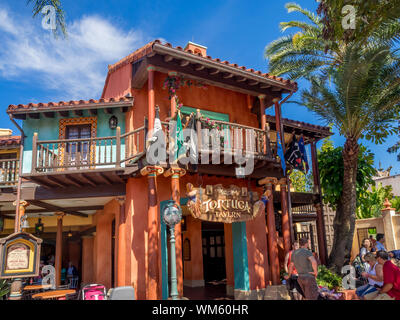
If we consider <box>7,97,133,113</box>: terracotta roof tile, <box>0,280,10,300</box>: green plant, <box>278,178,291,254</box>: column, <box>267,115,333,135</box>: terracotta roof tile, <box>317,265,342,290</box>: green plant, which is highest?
<box>267,115,333,135</box>: terracotta roof tile

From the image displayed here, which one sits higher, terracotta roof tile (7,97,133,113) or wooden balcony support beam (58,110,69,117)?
terracotta roof tile (7,97,133,113)

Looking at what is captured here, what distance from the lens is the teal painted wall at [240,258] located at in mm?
11648

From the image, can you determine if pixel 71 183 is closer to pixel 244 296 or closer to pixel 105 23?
pixel 105 23

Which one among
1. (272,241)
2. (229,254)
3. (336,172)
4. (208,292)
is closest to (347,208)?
(336,172)

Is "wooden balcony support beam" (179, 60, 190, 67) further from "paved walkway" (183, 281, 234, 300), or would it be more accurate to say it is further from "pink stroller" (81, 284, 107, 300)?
"paved walkway" (183, 281, 234, 300)

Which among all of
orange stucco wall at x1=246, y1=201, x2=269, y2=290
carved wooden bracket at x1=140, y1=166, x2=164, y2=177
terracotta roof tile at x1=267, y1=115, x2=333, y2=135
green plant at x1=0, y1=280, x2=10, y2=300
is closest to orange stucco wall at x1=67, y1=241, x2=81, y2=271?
green plant at x1=0, y1=280, x2=10, y2=300

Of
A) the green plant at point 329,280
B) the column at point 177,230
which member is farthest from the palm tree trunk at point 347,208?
the column at point 177,230

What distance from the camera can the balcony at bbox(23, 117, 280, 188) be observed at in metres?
10.3

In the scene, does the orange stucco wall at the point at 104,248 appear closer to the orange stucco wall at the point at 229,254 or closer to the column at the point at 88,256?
the column at the point at 88,256

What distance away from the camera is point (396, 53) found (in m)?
12.8

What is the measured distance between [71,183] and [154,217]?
3329mm

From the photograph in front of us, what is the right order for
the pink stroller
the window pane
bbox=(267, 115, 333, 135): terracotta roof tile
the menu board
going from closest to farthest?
the pink stroller, the menu board, bbox=(267, 115, 333, 135): terracotta roof tile, the window pane

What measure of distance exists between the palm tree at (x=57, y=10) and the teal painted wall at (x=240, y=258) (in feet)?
26.2

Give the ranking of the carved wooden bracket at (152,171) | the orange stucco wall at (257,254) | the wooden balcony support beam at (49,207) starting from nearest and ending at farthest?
the carved wooden bracket at (152,171), the orange stucco wall at (257,254), the wooden balcony support beam at (49,207)
